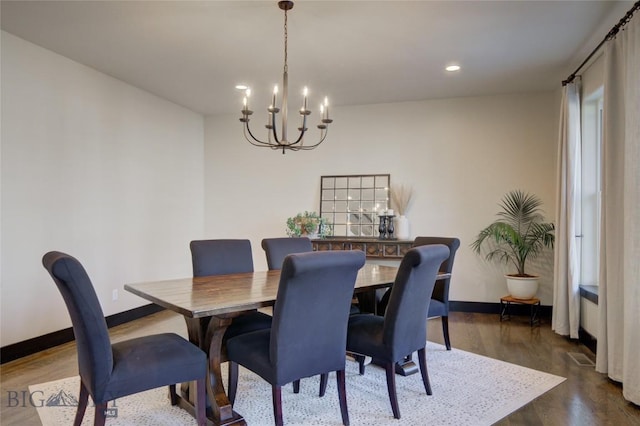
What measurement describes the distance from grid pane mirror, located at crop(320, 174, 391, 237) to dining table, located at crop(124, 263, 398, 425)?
277cm

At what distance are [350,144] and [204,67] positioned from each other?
222 cm

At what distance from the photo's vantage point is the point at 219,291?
2.49 m

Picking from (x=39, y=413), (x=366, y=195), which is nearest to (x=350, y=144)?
(x=366, y=195)

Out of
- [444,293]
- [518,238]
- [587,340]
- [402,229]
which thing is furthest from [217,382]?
[518,238]

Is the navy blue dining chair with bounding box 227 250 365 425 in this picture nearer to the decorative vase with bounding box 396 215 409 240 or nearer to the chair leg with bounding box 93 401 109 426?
the chair leg with bounding box 93 401 109 426

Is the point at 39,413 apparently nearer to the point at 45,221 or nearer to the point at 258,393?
the point at 258,393

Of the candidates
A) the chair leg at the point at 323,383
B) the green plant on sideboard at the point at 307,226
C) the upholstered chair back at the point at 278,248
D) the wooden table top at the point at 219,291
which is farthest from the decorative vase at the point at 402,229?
the chair leg at the point at 323,383

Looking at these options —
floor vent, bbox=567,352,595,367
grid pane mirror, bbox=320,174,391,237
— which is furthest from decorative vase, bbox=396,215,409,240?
floor vent, bbox=567,352,595,367

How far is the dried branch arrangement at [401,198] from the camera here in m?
5.40

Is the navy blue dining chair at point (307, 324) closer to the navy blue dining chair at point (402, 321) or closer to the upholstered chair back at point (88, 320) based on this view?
the navy blue dining chair at point (402, 321)

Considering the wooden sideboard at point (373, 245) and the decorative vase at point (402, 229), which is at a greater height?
the decorative vase at point (402, 229)

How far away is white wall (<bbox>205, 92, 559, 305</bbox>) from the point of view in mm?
5055

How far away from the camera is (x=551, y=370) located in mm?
3225

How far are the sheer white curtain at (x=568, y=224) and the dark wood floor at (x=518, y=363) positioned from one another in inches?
9.8
